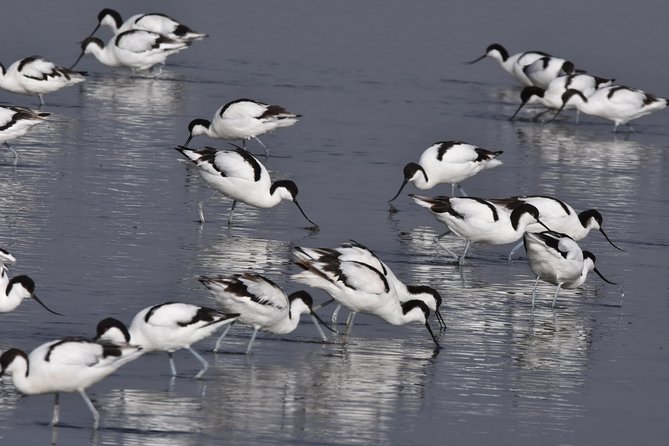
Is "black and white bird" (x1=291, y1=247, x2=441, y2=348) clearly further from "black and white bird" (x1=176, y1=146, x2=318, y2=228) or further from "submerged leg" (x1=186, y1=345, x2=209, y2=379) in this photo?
"black and white bird" (x1=176, y1=146, x2=318, y2=228)

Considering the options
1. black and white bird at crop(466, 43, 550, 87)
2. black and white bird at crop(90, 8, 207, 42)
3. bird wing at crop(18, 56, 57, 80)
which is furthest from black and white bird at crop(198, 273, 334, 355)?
black and white bird at crop(466, 43, 550, 87)

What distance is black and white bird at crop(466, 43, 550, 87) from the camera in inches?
1179

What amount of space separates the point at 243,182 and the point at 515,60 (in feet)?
47.0

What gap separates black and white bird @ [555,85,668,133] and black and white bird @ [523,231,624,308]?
11.7 metres

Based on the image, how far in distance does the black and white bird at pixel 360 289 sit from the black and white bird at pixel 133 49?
51.2 ft

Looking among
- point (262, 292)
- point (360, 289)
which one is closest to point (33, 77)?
point (360, 289)

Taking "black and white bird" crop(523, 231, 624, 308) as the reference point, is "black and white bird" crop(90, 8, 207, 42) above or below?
above

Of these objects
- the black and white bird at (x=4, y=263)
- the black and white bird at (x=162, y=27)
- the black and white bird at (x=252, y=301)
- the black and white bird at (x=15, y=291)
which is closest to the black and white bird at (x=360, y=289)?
the black and white bird at (x=252, y=301)

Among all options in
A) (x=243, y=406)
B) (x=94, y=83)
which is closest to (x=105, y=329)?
(x=243, y=406)

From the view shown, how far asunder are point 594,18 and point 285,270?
83.3 feet

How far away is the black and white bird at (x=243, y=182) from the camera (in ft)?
55.1

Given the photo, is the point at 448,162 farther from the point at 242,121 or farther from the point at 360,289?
the point at 360,289

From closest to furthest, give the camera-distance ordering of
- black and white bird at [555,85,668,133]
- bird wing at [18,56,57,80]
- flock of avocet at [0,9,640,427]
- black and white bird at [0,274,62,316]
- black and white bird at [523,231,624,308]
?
1. flock of avocet at [0,9,640,427]
2. black and white bird at [0,274,62,316]
3. black and white bird at [523,231,624,308]
4. bird wing at [18,56,57,80]
5. black and white bird at [555,85,668,133]

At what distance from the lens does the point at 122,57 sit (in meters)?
27.7
